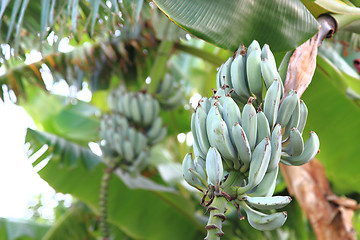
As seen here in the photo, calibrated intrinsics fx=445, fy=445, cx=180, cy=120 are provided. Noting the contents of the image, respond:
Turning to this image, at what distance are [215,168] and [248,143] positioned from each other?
9 centimetres

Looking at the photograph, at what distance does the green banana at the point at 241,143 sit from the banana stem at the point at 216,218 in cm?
9

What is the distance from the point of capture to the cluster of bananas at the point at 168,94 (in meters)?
2.60

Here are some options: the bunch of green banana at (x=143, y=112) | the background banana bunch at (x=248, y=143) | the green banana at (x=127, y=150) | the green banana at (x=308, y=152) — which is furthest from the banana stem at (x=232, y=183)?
the bunch of green banana at (x=143, y=112)

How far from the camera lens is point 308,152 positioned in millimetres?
947

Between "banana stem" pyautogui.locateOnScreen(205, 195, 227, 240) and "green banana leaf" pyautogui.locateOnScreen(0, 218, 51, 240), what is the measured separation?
75.6 inches

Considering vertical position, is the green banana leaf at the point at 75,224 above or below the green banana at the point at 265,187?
below

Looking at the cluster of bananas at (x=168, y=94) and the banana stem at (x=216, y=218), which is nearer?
the banana stem at (x=216, y=218)

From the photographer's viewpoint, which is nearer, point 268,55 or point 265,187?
point 265,187

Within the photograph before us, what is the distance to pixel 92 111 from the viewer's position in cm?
331

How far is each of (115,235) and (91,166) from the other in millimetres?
843

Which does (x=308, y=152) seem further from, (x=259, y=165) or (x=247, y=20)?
(x=247, y=20)

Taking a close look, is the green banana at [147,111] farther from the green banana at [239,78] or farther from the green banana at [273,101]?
the green banana at [273,101]

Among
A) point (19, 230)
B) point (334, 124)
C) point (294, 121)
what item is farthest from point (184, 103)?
point (294, 121)

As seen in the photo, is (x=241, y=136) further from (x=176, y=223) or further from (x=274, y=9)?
(x=176, y=223)
